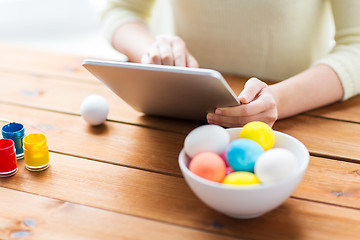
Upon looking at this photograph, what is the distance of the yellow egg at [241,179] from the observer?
2.38ft

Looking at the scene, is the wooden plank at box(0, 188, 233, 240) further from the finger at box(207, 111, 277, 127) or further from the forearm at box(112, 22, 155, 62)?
the forearm at box(112, 22, 155, 62)

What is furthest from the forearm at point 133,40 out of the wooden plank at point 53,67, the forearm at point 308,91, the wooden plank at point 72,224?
the wooden plank at point 72,224

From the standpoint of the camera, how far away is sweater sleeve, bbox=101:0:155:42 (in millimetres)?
1578

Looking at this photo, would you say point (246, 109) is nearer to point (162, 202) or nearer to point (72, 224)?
point (162, 202)

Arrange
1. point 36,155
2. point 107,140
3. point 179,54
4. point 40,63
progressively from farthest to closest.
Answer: point 40,63
point 179,54
point 107,140
point 36,155

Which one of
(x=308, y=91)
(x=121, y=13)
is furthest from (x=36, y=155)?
(x=121, y=13)

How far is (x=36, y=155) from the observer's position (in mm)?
920

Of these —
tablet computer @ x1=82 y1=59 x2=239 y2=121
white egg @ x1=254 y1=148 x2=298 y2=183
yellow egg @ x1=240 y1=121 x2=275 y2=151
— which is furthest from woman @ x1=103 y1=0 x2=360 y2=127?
white egg @ x1=254 y1=148 x2=298 y2=183

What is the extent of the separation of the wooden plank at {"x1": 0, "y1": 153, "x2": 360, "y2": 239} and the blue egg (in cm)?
10

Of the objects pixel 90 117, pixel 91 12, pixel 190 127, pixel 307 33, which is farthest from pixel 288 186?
pixel 91 12

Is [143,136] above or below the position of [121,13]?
below

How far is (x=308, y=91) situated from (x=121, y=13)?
736 millimetres

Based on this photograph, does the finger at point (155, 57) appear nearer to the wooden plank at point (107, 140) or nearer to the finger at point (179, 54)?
the finger at point (179, 54)

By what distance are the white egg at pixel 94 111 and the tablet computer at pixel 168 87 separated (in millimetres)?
62
